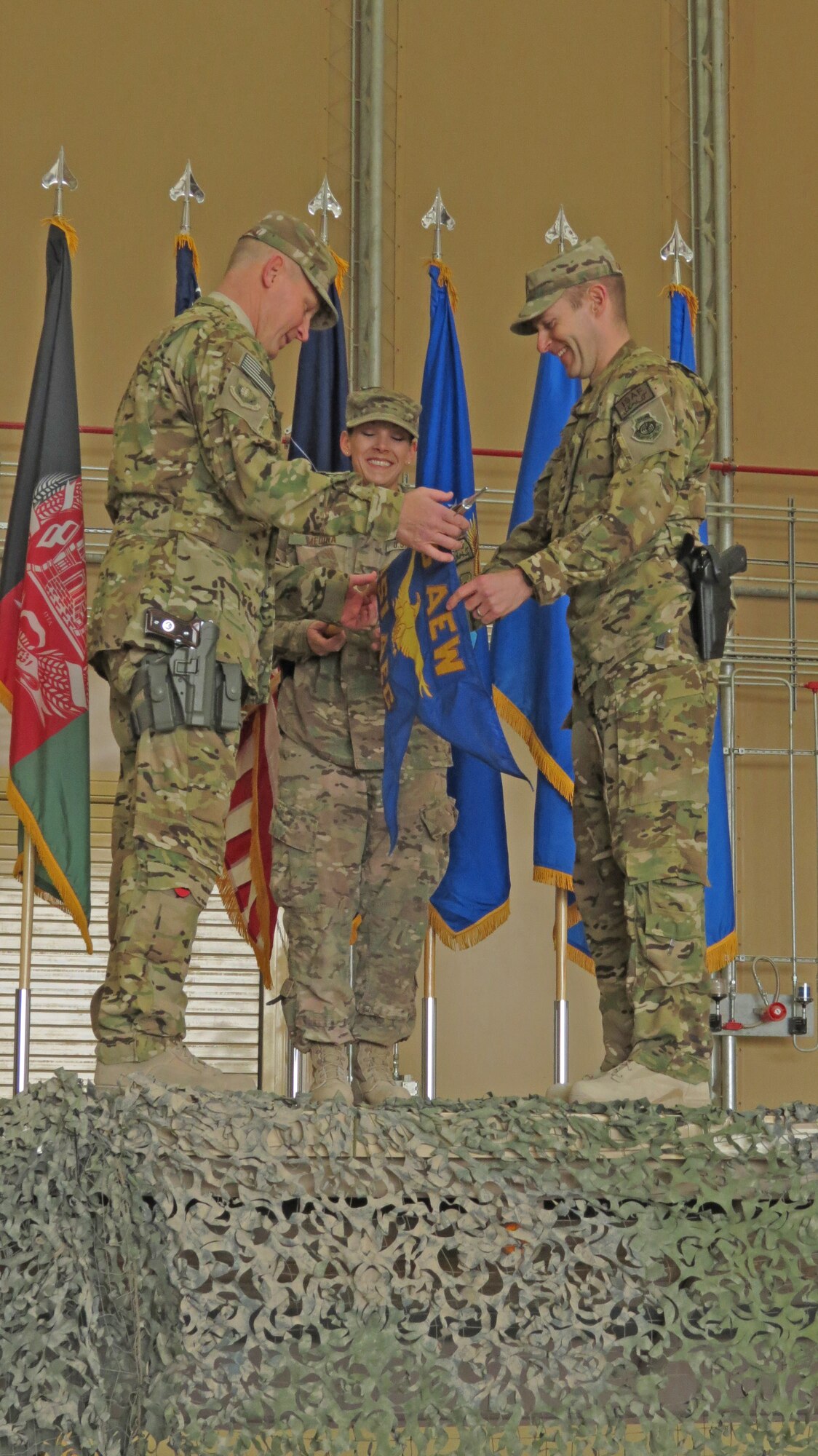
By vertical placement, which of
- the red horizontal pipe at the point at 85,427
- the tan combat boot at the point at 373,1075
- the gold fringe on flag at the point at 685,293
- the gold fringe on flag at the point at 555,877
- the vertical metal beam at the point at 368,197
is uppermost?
the vertical metal beam at the point at 368,197

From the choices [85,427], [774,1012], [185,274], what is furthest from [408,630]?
[774,1012]

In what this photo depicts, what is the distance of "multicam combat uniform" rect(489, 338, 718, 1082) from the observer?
113 inches

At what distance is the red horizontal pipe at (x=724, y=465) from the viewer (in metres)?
5.79

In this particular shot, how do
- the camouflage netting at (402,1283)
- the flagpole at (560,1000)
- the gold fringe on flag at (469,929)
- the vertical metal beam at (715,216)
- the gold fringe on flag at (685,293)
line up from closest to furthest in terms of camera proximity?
the camouflage netting at (402,1283) → the flagpole at (560,1000) → the gold fringe on flag at (469,929) → the gold fringe on flag at (685,293) → the vertical metal beam at (715,216)

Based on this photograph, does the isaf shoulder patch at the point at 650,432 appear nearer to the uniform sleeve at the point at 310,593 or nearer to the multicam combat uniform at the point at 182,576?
the multicam combat uniform at the point at 182,576

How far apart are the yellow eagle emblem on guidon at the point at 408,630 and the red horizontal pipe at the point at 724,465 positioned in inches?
105

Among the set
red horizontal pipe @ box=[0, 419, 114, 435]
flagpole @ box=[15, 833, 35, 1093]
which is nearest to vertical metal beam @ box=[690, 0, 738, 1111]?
red horizontal pipe @ box=[0, 419, 114, 435]

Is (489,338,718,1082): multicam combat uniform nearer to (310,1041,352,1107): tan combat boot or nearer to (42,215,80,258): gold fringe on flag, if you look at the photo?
(310,1041,352,1107): tan combat boot

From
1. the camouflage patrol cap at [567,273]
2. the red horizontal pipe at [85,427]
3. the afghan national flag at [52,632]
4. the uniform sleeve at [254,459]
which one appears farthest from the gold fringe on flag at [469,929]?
the red horizontal pipe at [85,427]

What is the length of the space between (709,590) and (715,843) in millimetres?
1713

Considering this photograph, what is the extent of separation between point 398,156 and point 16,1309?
5.07 metres

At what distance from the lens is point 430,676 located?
320 centimetres

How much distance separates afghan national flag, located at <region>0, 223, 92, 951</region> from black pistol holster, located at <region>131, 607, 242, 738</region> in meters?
1.00

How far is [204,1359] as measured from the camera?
2.12 metres
